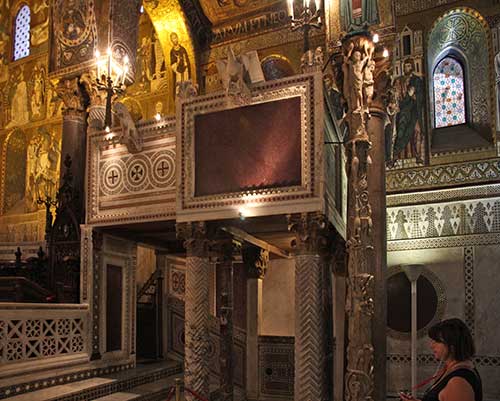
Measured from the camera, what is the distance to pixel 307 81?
26.0 ft

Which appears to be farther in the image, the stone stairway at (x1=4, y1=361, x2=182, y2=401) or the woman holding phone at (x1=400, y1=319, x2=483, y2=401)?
the stone stairway at (x1=4, y1=361, x2=182, y2=401)

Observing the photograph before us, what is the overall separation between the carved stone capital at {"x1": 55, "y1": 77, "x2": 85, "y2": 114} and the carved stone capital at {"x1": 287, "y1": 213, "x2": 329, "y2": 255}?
6.37 metres

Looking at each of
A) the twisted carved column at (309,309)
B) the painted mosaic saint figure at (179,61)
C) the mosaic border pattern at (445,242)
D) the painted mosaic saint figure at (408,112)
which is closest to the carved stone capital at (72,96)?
the painted mosaic saint figure at (179,61)

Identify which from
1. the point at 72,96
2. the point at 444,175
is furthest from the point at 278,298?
the point at 72,96

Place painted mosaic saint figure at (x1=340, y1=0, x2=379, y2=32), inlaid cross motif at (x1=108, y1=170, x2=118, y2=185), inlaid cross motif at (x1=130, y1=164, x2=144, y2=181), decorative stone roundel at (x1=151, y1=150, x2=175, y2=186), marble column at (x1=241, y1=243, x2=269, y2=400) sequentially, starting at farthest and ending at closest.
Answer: marble column at (x1=241, y1=243, x2=269, y2=400)
inlaid cross motif at (x1=108, y1=170, x2=118, y2=185)
inlaid cross motif at (x1=130, y1=164, x2=144, y2=181)
decorative stone roundel at (x1=151, y1=150, x2=175, y2=186)
painted mosaic saint figure at (x1=340, y1=0, x2=379, y2=32)

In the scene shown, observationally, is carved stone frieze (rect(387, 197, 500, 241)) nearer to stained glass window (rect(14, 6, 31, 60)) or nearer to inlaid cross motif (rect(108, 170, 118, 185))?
inlaid cross motif (rect(108, 170, 118, 185))

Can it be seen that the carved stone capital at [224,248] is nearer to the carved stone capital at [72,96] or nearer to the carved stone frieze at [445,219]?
the carved stone frieze at [445,219]

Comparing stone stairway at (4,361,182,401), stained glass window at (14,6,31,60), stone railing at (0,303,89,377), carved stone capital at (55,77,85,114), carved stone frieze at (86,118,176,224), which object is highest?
stained glass window at (14,6,31,60)

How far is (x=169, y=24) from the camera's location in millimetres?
14617

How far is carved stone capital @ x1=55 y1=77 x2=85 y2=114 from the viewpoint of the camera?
11938 millimetres

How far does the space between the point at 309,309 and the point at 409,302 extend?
4715 mm

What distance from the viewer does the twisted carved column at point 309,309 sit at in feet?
24.4

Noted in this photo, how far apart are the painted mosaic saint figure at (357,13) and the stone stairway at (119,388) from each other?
6.78 metres

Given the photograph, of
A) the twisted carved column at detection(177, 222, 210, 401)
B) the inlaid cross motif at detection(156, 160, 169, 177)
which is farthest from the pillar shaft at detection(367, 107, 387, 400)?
the inlaid cross motif at detection(156, 160, 169, 177)
